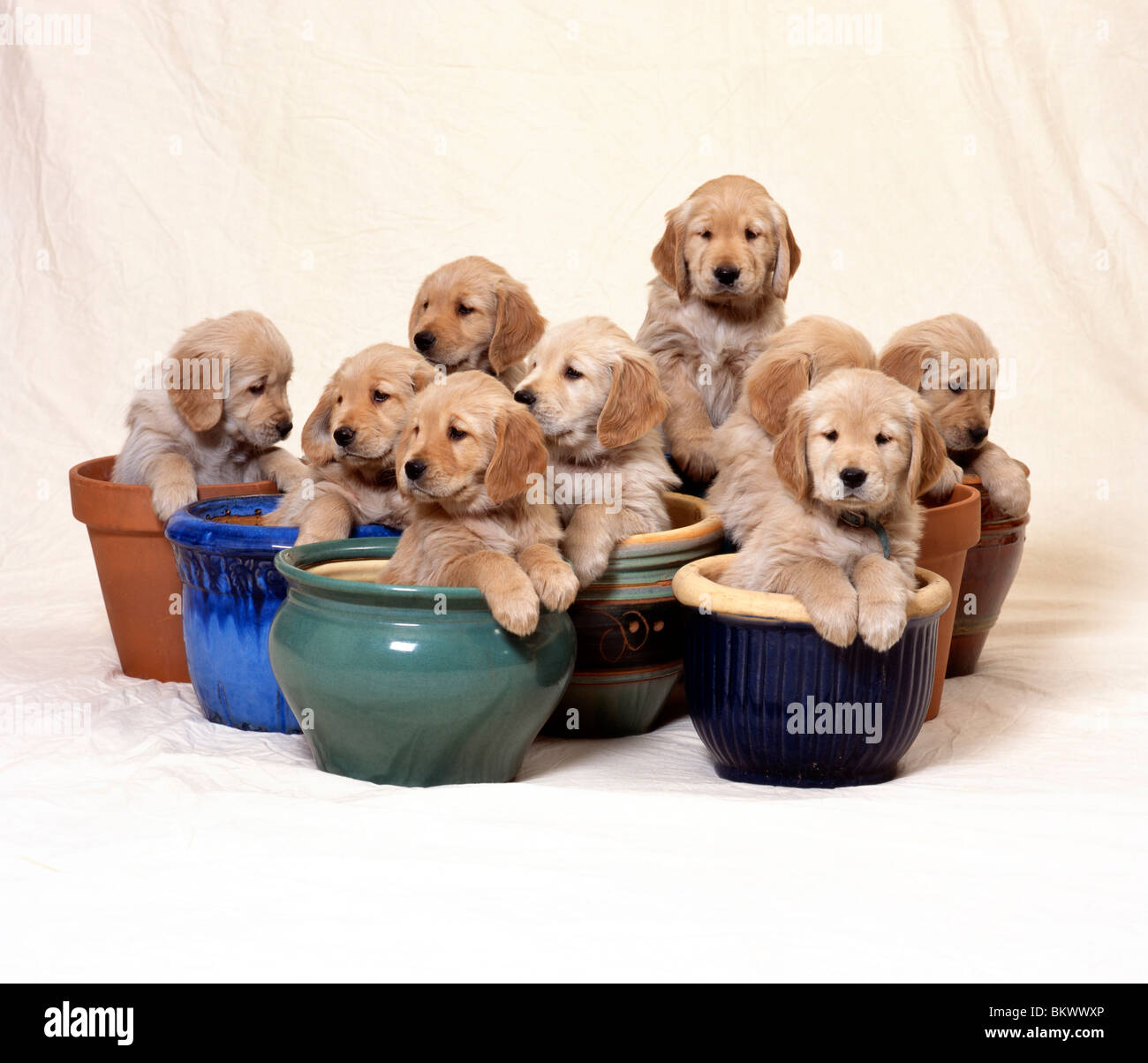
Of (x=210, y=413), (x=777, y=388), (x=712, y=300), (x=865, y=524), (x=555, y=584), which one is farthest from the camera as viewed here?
(x=712, y=300)

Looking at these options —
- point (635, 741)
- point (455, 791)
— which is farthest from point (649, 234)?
point (455, 791)

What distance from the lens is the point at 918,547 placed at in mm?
4105

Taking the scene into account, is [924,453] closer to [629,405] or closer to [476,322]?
[629,405]

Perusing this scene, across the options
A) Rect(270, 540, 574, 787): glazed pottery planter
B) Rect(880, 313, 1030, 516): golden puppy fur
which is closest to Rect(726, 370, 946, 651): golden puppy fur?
Rect(270, 540, 574, 787): glazed pottery planter

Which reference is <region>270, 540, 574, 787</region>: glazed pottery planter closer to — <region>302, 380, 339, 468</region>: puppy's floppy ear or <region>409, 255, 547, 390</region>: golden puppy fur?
<region>302, 380, 339, 468</region>: puppy's floppy ear

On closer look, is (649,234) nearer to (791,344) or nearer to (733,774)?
(791,344)

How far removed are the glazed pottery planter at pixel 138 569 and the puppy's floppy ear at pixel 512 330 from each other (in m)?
0.92

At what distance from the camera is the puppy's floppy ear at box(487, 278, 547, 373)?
15.3ft

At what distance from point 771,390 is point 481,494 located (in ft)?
3.16

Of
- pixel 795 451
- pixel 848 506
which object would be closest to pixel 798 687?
pixel 848 506

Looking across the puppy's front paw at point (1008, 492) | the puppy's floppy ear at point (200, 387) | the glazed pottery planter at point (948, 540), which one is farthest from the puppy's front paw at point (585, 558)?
the puppy's front paw at point (1008, 492)

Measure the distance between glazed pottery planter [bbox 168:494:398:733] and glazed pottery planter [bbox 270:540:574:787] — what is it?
0.42 metres

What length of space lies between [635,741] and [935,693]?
996mm

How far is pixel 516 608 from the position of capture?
354 cm
